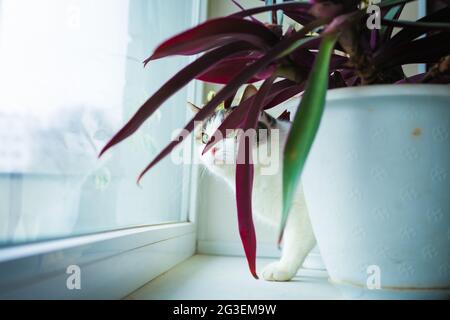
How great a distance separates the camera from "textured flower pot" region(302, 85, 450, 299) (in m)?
0.44

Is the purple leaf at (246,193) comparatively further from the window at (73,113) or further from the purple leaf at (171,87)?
the window at (73,113)

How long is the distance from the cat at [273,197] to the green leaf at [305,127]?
0.33 m

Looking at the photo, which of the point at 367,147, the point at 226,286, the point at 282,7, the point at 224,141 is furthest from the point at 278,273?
the point at 282,7

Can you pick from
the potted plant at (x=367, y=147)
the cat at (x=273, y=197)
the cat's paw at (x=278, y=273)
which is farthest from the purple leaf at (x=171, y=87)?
the cat's paw at (x=278, y=273)

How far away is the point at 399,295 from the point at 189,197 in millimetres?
841

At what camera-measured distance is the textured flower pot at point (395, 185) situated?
44cm

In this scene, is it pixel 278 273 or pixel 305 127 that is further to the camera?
pixel 278 273

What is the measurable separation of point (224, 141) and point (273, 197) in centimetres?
18

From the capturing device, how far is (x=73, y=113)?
561 mm

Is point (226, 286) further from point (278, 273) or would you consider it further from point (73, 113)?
point (73, 113)

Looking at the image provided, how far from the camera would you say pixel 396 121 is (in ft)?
1.45

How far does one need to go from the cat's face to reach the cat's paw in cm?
27
